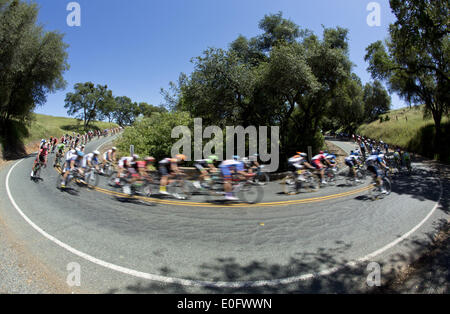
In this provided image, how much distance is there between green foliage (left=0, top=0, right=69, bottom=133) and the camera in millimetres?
17011

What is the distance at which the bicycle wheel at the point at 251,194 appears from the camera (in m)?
8.30

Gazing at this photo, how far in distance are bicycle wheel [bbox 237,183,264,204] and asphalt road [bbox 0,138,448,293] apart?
1.39 ft

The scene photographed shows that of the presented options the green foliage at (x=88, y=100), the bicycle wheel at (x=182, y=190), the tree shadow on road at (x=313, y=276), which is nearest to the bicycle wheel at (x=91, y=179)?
the bicycle wheel at (x=182, y=190)

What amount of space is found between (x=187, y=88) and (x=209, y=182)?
37.4ft

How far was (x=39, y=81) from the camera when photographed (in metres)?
22.7

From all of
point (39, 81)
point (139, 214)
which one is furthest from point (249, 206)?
point (39, 81)

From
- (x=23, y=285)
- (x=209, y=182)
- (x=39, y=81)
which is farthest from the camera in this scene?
(x=39, y=81)

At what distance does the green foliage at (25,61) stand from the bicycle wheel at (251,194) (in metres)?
23.0

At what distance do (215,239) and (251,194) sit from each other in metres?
3.69

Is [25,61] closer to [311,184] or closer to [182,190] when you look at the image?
[182,190]

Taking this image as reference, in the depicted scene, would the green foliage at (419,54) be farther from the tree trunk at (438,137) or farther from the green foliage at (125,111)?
the green foliage at (125,111)

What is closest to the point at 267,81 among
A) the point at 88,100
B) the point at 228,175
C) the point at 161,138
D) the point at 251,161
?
the point at 251,161

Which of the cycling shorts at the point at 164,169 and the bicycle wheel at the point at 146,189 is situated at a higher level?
the cycling shorts at the point at 164,169

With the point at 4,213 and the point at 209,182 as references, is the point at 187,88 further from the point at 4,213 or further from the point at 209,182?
the point at 4,213
